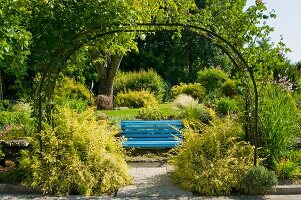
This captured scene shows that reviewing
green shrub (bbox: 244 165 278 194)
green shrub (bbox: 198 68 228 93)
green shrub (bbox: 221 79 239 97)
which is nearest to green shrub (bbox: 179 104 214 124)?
green shrub (bbox: 244 165 278 194)

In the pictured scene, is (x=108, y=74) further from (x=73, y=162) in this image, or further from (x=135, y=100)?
(x=73, y=162)

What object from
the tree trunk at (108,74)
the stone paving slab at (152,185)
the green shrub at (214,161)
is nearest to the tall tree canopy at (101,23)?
the green shrub at (214,161)

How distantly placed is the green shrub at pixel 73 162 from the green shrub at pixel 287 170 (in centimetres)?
238

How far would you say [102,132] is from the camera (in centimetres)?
728

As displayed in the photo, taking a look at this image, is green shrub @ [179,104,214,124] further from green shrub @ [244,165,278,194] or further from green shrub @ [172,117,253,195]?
green shrub @ [244,165,278,194]

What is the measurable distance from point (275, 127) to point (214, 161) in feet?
4.01

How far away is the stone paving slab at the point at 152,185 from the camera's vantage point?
640cm

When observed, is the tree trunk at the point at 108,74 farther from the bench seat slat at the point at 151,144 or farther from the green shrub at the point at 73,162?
the green shrub at the point at 73,162

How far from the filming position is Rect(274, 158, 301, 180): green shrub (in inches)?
268

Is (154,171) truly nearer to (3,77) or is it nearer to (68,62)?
(68,62)

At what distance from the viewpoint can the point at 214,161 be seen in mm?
6762

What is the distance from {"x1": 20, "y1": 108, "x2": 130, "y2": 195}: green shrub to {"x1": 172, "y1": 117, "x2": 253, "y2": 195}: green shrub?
971 mm

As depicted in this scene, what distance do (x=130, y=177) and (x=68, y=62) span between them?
2.23 meters

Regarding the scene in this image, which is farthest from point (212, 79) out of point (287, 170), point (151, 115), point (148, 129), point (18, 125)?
point (287, 170)
